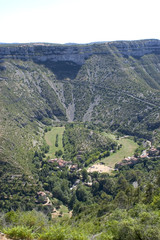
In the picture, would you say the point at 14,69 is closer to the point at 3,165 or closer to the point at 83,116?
the point at 83,116

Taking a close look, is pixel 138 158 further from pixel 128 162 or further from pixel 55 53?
pixel 55 53

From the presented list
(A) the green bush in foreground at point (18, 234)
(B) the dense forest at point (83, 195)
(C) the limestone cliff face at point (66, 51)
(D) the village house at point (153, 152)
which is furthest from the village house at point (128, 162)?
(C) the limestone cliff face at point (66, 51)

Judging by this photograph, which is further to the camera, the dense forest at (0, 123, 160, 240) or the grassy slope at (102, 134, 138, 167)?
the grassy slope at (102, 134, 138, 167)

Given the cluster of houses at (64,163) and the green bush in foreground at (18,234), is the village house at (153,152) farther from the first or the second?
the green bush in foreground at (18,234)

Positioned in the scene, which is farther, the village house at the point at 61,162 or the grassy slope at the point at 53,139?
the grassy slope at the point at 53,139

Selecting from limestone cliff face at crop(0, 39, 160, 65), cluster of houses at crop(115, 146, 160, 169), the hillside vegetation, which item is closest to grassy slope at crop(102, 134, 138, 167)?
the hillside vegetation

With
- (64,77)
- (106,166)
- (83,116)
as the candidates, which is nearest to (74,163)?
(106,166)

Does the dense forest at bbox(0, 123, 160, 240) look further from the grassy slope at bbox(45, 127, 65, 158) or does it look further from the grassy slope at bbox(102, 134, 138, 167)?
the grassy slope at bbox(102, 134, 138, 167)
